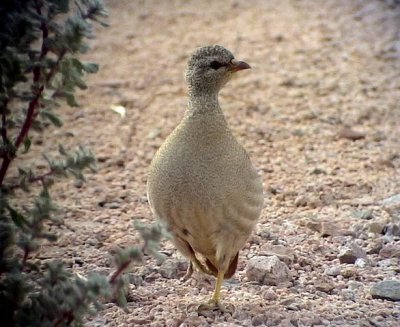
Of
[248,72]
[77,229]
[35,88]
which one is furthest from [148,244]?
[248,72]

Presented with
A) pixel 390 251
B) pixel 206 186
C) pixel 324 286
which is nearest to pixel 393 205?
pixel 390 251

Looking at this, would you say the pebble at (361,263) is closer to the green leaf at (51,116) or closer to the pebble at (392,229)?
the pebble at (392,229)

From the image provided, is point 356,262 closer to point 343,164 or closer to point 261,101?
point 343,164

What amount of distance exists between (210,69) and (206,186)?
59 centimetres

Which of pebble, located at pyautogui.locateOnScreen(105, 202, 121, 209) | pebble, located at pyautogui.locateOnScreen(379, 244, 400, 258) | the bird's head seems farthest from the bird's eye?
pebble, located at pyautogui.locateOnScreen(105, 202, 121, 209)

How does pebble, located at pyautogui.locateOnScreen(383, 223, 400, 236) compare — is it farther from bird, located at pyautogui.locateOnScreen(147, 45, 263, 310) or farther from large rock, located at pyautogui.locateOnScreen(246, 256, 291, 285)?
bird, located at pyautogui.locateOnScreen(147, 45, 263, 310)

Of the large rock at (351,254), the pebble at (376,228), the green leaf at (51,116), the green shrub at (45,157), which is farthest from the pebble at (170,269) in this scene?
the green leaf at (51,116)

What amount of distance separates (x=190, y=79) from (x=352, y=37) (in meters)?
4.62

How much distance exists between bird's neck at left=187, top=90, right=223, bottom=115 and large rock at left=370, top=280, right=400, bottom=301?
3.39 ft

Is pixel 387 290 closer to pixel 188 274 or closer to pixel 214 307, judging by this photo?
pixel 214 307

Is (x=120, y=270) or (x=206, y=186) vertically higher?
(x=206, y=186)

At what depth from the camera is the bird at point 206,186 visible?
357 cm

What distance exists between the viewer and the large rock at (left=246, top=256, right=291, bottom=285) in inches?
158

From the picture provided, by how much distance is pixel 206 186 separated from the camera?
140 inches
